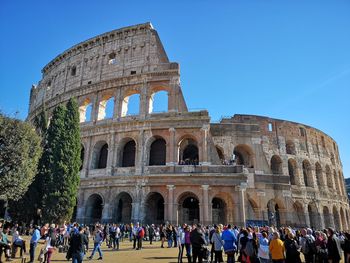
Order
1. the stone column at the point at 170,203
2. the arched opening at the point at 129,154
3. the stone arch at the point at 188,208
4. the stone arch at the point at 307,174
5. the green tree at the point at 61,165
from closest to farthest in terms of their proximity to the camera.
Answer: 1. the green tree at the point at 61,165
2. the stone column at the point at 170,203
3. the stone arch at the point at 188,208
4. the arched opening at the point at 129,154
5. the stone arch at the point at 307,174

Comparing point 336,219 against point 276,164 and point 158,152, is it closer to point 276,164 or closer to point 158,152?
point 276,164

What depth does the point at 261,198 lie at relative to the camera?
77.1ft

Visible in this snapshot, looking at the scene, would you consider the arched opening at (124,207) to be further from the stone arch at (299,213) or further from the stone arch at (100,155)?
the stone arch at (299,213)

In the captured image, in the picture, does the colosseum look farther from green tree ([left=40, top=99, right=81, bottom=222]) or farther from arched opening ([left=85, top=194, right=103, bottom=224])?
green tree ([left=40, top=99, right=81, bottom=222])

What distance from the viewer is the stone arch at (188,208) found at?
2175 cm

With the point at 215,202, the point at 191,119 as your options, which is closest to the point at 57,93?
the point at 191,119

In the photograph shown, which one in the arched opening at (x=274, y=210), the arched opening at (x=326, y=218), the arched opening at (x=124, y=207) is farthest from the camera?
the arched opening at (x=326, y=218)

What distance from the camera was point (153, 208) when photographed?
22.6 m

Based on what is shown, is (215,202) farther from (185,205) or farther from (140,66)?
(140,66)

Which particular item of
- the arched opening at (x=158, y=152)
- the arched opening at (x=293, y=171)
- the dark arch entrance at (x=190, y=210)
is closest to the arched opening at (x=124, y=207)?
the arched opening at (x=158, y=152)

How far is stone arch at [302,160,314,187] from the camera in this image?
2995 cm

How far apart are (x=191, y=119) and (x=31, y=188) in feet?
43.1

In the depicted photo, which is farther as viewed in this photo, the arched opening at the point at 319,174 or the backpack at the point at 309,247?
the arched opening at the point at 319,174

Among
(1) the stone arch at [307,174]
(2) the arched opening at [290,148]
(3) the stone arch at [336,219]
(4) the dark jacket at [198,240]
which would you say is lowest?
(4) the dark jacket at [198,240]
